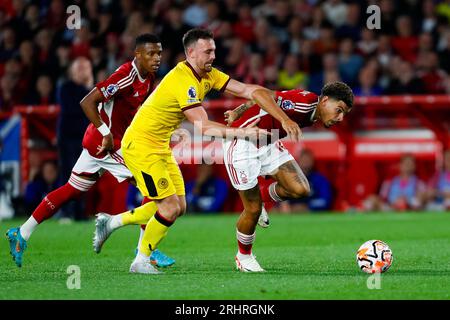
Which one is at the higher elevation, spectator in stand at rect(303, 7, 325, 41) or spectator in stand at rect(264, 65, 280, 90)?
spectator in stand at rect(303, 7, 325, 41)

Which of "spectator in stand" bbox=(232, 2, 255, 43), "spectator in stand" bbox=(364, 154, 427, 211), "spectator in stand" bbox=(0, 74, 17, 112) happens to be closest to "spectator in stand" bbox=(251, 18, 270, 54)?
"spectator in stand" bbox=(232, 2, 255, 43)

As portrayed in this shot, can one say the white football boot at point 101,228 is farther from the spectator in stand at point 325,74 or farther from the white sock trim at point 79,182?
the spectator in stand at point 325,74

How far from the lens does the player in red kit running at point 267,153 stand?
9.14 metres

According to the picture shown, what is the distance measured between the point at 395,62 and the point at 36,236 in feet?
25.5

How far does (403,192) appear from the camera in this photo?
17562 millimetres

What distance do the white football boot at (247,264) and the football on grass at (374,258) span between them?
93cm

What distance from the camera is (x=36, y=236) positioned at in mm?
13523

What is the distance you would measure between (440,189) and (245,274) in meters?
9.07

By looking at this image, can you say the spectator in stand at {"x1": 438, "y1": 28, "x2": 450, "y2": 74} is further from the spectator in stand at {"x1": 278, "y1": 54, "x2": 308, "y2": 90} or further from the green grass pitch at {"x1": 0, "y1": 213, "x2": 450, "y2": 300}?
the green grass pitch at {"x1": 0, "y1": 213, "x2": 450, "y2": 300}

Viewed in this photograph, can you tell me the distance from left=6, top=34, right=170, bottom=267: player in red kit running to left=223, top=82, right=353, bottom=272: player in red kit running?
1.24m

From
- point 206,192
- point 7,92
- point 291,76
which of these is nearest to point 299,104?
point 206,192

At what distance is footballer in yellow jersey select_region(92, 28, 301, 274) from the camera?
28.8 ft

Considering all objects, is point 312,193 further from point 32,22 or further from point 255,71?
point 32,22
